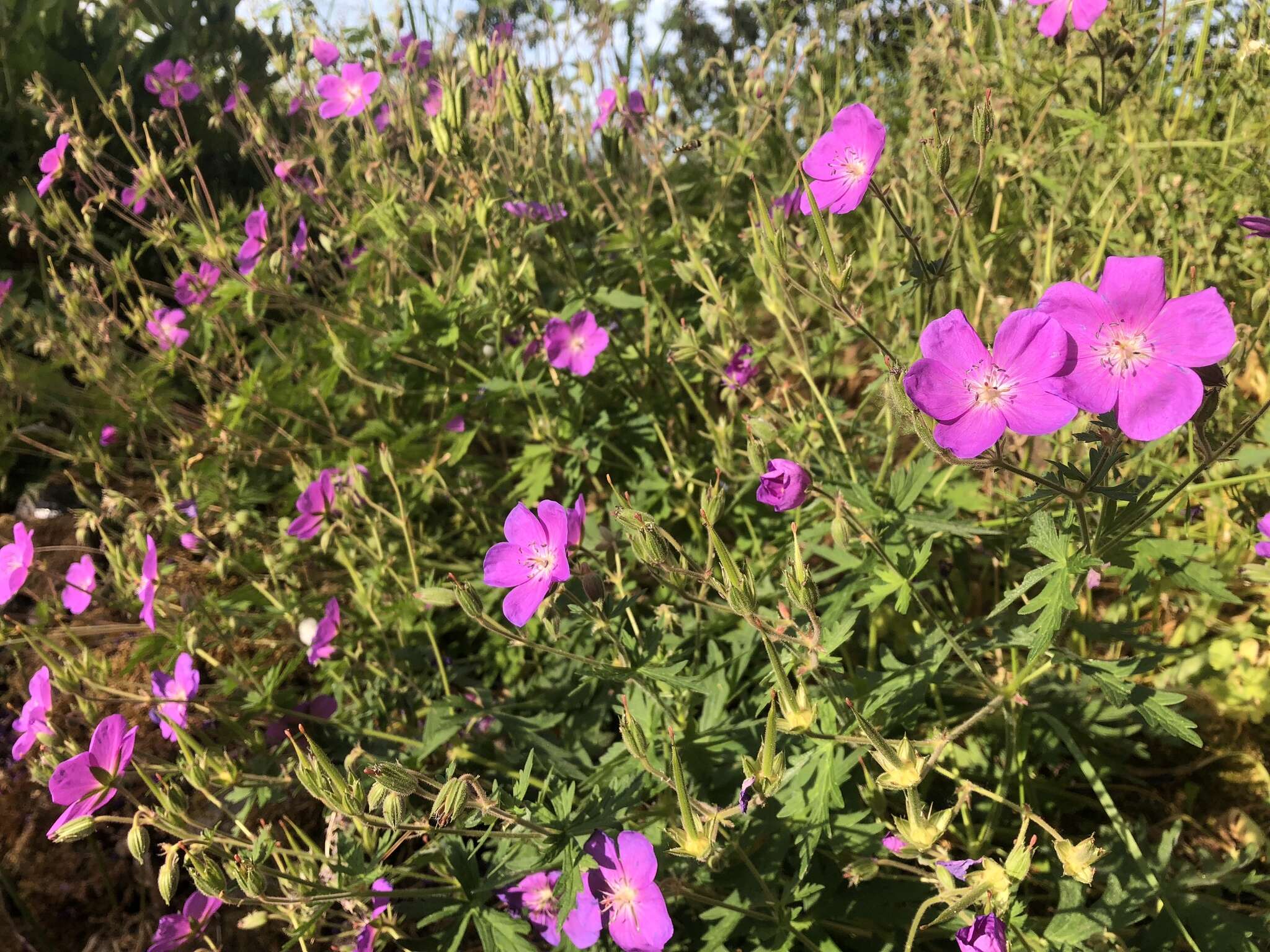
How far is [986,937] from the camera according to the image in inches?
45.4

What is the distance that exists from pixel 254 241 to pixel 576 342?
128 centimetres

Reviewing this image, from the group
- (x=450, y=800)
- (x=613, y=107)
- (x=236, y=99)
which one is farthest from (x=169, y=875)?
(x=236, y=99)

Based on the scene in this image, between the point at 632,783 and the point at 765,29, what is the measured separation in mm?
2517

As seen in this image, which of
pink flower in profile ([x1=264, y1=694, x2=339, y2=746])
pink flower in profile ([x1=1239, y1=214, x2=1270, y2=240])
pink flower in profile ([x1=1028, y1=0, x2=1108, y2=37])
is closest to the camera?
pink flower in profile ([x1=1239, y1=214, x2=1270, y2=240])

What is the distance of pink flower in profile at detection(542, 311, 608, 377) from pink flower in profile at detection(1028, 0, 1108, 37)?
47.3 inches

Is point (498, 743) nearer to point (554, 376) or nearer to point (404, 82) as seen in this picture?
point (554, 376)

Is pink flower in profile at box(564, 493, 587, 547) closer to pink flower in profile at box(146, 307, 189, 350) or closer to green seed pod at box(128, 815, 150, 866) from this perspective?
green seed pod at box(128, 815, 150, 866)

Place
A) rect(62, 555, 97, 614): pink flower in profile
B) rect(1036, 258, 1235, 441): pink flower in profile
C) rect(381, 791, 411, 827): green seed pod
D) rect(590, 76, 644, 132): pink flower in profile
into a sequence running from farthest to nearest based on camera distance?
1. rect(590, 76, 644, 132): pink flower in profile
2. rect(62, 555, 97, 614): pink flower in profile
3. rect(381, 791, 411, 827): green seed pod
4. rect(1036, 258, 1235, 441): pink flower in profile

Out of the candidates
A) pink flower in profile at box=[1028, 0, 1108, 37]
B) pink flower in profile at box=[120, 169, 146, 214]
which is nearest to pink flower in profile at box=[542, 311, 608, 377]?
pink flower in profile at box=[1028, 0, 1108, 37]

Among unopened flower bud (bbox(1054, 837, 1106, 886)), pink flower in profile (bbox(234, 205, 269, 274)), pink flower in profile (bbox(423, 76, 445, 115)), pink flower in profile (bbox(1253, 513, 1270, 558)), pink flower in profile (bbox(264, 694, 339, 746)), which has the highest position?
pink flower in profile (bbox(423, 76, 445, 115))

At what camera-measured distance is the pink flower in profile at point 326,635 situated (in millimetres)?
2109

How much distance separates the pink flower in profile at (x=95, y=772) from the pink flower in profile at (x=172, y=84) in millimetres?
Answer: 2704

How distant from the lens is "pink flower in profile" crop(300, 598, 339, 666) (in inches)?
83.0

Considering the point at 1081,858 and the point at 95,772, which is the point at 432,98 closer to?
the point at 95,772
